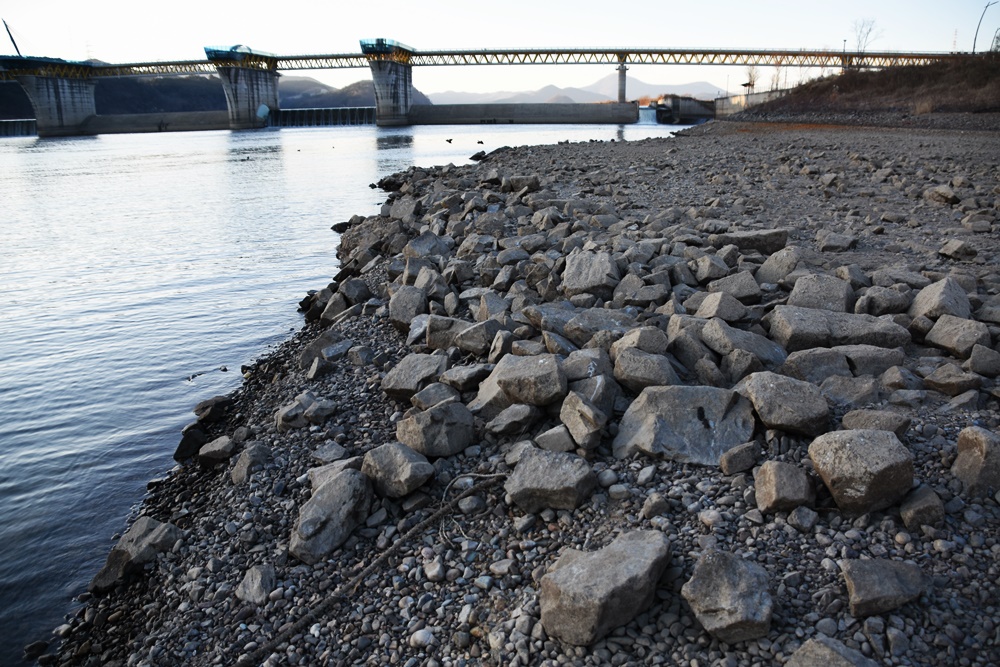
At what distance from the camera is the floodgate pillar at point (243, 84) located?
91.8m

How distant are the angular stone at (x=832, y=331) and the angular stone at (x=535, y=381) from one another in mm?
1910

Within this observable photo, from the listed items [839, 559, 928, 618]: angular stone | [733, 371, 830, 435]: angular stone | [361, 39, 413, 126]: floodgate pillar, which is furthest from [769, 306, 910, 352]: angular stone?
[361, 39, 413, 126]: floodgate pillar

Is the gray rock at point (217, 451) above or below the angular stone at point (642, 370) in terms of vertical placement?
below

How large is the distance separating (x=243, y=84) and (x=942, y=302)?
102577mm

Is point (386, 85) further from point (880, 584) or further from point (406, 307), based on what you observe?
point (880, 584)

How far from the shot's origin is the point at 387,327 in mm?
7469

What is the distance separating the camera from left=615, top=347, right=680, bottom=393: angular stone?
4535mm

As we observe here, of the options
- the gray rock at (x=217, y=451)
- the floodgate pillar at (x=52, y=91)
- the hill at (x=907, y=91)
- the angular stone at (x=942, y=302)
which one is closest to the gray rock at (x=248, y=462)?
the gray rock at (x=217, y=451)

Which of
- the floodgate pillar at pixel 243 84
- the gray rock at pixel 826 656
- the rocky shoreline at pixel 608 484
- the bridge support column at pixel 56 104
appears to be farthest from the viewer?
the floodgate pillar at pixel 243 84

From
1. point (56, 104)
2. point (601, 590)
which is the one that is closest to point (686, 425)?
point (601, 590)

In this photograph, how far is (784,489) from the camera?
3.34m

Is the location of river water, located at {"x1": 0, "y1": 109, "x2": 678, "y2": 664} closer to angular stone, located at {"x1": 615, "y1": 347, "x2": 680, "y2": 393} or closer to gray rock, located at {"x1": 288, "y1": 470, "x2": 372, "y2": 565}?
gray rock, located at {"x1": 288, "y1": 470, "x2": 372, "y2": 565}

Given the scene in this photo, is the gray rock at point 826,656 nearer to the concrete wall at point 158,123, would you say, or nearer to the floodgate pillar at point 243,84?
the floodgate pillar at point 243,84

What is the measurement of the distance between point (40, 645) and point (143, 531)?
0.83 meters
